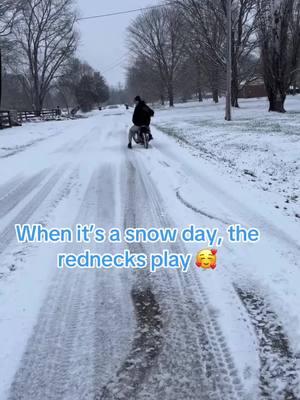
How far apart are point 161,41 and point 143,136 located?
4808 cm

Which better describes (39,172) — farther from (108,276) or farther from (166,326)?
(166,326)

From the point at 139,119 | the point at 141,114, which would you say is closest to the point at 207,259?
the point at 139,119

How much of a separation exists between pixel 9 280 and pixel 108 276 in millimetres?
955

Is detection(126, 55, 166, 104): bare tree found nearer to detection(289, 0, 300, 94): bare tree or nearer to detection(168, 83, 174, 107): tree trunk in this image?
detection(168, 83, 174, 107): tree trunk

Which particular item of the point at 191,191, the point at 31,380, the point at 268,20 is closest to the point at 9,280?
the point at 31,380

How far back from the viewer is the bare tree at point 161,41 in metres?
55.4

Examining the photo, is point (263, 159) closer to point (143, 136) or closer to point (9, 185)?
point (143, 136)

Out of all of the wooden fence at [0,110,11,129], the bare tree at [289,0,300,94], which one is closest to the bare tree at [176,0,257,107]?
the bare tree at [289,0,300,94]

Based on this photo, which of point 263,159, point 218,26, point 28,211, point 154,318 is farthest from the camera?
point 218,26

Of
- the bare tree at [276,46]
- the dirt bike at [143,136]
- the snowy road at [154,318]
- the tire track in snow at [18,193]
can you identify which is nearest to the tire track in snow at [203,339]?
the snowy road at [154,318]

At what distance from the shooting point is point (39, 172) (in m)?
9.76

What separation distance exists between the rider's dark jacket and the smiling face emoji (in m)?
9.80

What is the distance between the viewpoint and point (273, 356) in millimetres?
2723

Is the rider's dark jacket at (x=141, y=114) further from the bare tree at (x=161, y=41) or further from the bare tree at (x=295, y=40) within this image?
the bare tree at (x=161, y=41)
